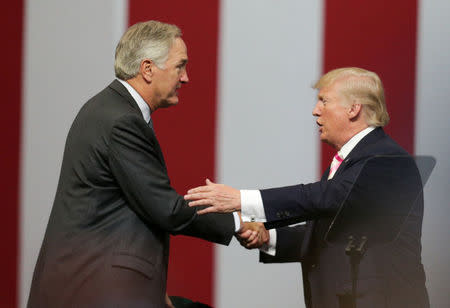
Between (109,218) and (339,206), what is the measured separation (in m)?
0.54

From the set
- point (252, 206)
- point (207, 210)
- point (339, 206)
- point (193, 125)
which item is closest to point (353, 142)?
point (339, 206)

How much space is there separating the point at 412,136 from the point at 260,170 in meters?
0.52

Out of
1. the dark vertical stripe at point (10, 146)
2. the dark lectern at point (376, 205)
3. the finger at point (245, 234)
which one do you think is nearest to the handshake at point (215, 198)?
the finger at point (245, 234)

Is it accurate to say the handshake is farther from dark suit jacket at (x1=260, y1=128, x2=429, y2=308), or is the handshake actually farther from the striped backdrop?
the striped backdrop

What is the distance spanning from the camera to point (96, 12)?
2.43 metres

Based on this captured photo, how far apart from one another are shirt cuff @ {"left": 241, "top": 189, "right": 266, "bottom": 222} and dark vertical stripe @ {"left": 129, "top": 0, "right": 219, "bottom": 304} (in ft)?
2.35

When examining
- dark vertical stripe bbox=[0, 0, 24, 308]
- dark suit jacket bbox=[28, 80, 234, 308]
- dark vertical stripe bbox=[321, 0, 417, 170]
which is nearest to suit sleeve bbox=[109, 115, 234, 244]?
dark suit jacket bbox=[28, 80, 234, 308]

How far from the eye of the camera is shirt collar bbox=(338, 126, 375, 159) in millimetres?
1726

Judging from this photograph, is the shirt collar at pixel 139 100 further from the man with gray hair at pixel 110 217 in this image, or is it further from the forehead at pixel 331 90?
the forehead at pixel 331 90

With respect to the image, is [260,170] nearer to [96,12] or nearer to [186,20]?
[186,20]

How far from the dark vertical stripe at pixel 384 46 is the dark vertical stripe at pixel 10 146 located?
1.11 metres

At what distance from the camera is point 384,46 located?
2285 mm

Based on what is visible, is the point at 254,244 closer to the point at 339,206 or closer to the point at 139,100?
the point at 339,206

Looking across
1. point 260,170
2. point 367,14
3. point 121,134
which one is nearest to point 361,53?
point 367,14
